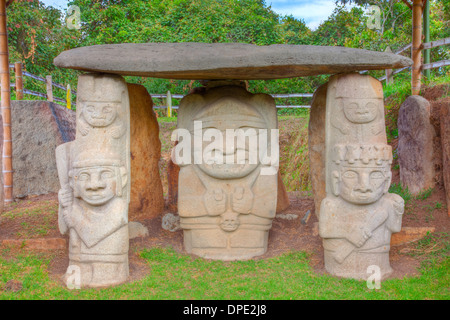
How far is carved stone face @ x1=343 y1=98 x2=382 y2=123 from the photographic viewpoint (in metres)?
4.00

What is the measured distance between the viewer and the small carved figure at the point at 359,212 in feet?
12.9

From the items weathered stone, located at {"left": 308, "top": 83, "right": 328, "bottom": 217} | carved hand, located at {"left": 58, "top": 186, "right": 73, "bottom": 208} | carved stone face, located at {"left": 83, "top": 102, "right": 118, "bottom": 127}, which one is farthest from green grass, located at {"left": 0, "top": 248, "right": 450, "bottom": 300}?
carved stone face, located at {"left": 83, "top": 102, "right": 118, "bottom": 127}

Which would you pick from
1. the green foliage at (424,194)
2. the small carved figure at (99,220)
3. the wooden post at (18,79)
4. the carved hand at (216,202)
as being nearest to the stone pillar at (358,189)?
the carved hand at (216,202)

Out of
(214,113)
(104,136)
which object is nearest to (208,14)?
(214,113)

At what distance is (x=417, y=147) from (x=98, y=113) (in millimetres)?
4194

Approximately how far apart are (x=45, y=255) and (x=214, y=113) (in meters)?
2.40

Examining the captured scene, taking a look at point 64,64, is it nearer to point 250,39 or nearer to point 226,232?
point 226,232

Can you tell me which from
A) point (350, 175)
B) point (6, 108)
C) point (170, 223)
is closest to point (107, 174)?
point (170, 223)

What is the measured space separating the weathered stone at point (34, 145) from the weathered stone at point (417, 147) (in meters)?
5.60

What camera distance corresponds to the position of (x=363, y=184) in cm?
390

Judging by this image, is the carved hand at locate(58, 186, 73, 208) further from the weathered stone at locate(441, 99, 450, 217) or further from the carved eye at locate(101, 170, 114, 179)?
the weathered stone at locate(441, 99, 450, 217)

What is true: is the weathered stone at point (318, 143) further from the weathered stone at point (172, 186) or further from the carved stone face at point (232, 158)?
the weathered stone at point (172, 186)

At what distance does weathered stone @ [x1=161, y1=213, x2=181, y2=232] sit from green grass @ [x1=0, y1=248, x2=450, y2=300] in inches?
39.9

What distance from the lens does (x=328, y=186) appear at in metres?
4.20
